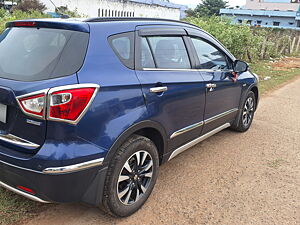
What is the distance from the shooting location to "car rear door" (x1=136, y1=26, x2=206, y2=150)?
275 centimetres

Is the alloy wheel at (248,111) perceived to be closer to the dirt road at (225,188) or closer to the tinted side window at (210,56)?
the dirt road at (225,188)

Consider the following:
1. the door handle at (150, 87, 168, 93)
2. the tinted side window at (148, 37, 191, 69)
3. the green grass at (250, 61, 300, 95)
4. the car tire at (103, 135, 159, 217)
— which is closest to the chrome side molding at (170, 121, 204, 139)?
the car tire at (103, 135, 159, 217)

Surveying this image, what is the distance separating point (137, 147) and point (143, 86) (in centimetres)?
54

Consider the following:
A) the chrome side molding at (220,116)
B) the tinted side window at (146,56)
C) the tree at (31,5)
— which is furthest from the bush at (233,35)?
the tree at (31,5)

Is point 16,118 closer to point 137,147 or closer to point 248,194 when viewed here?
point 137,147

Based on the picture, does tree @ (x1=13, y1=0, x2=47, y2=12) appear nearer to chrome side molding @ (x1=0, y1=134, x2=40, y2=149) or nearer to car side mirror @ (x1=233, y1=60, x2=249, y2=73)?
car side mirror @ (x1=233, y1=60, x2=249, y2=73)

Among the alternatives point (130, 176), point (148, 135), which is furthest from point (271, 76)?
point (130, 176)

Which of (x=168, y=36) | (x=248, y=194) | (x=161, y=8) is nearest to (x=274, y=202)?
(x=248, y=194)

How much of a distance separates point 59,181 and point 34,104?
58 centimetres

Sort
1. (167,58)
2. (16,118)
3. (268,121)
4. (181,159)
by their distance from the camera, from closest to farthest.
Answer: (16,118)
(167,58)
(181,159)
(268,121)

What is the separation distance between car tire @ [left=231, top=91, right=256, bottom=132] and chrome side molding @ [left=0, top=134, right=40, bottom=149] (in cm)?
342

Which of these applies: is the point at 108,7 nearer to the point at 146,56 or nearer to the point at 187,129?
the point at 187,129

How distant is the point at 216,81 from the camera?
148 inches

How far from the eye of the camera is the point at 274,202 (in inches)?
124
